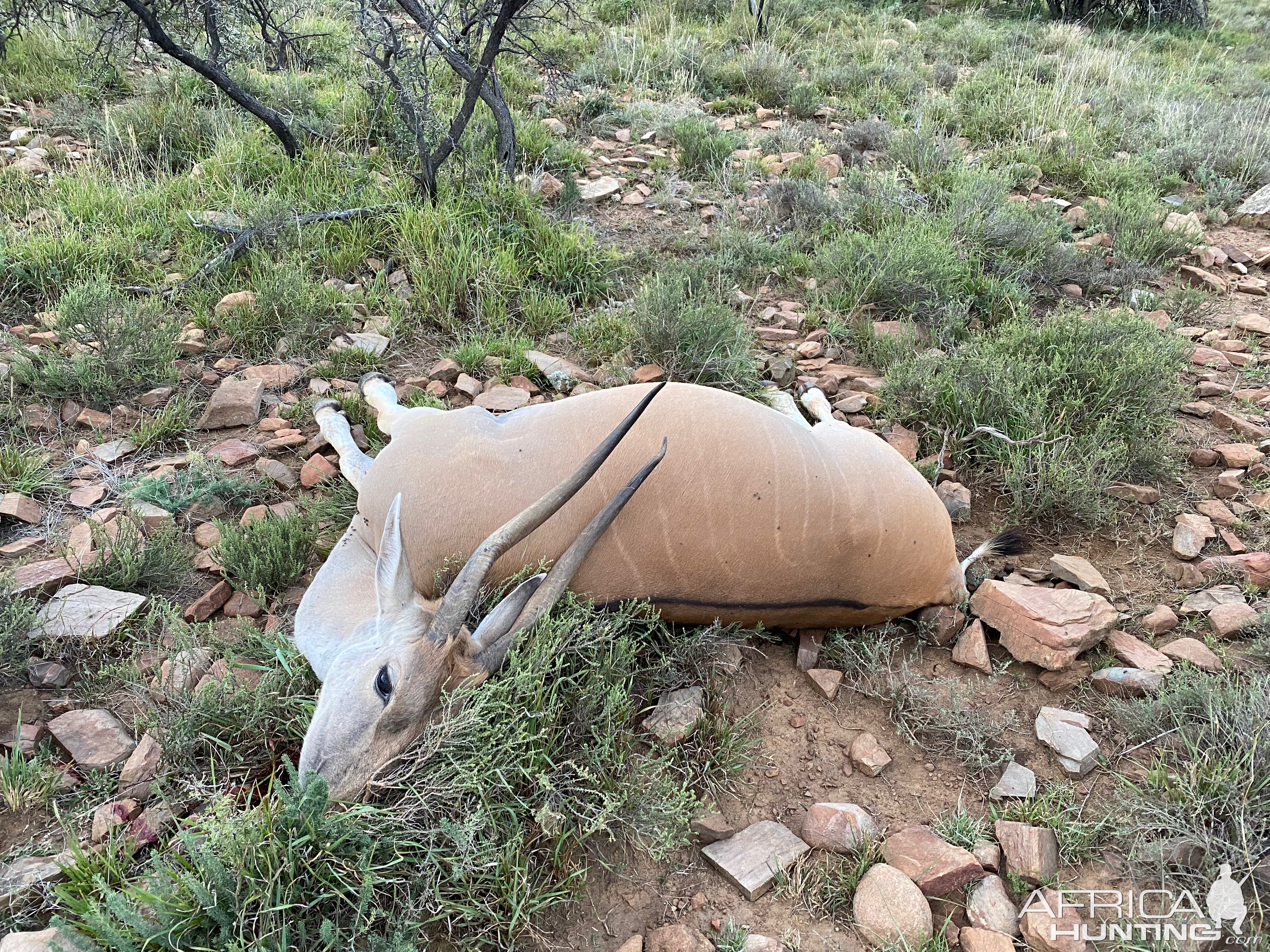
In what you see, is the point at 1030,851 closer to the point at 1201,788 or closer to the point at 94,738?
the point at 1201,788

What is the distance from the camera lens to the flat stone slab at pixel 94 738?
7.93 feet

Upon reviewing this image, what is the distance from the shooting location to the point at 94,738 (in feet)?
8.10

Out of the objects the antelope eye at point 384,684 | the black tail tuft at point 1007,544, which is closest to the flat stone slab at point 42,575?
the antelope eye at point 384,684

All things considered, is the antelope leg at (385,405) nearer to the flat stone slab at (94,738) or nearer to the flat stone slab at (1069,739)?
the flat stone slab at (94,738)

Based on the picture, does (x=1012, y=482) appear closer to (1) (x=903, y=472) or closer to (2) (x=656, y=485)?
(1) (x=903, y=472)

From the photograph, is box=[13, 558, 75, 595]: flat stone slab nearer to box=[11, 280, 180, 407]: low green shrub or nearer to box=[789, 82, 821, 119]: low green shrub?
box=[11, 280, 180, 407]: low green shrub

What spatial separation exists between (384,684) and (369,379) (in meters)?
2.06

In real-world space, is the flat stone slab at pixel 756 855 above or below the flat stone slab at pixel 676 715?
below

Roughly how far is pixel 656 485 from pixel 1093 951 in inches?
66.7

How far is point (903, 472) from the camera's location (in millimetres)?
3094

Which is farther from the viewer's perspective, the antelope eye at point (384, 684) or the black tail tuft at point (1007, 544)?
the black tail tuft at point (1007, 544)

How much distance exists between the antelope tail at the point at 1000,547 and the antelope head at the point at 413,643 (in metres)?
1.42

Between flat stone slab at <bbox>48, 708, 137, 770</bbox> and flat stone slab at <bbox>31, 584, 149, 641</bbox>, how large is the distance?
1.12ft

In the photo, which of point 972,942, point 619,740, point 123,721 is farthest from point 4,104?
point 972,942
